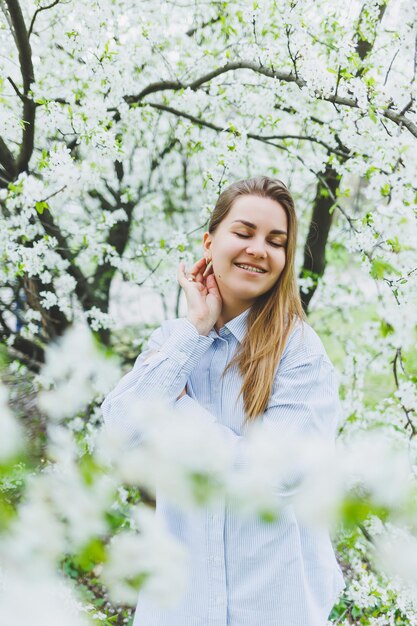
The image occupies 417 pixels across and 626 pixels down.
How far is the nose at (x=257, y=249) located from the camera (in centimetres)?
170

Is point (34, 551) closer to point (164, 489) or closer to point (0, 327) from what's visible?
point (164, 489)

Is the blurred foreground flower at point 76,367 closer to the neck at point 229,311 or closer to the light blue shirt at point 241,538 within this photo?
the light blue shirt at point 241,538

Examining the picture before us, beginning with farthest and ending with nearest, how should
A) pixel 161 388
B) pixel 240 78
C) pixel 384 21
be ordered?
pixel 240 78, pixel 384 21, pixel 161 388

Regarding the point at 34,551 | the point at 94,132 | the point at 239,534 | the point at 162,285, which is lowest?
the point at 239,534

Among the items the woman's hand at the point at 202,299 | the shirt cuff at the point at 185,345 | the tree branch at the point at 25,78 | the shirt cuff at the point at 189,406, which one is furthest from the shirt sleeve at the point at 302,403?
the tree branch at the point at 25,78

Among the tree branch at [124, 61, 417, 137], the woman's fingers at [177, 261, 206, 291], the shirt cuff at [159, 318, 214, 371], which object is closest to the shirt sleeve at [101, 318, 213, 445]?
the shirt cuff at [159, 318, 214, 371]

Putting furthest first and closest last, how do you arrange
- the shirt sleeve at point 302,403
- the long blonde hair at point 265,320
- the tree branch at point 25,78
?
Answer: the tree branch at point 25,78 < the long blonde hair at point 265,320 < the shirt sleeve at point 302,403

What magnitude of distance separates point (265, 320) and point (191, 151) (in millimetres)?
2346

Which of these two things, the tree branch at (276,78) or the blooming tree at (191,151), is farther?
the blooming tree at (191,151)

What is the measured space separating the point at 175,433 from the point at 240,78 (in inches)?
137

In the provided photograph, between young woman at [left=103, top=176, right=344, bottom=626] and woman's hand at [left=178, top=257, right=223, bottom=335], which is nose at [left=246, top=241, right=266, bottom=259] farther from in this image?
woman's hand at [left=178, top=257, right=223, bottom=335]

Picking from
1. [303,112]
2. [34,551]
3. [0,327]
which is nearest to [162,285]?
[0,327]

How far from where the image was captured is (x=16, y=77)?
132 inches

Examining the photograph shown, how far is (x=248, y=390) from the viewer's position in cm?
165
